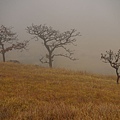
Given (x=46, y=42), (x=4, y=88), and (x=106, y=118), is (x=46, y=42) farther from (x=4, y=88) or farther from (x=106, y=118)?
(x=106, y=118)

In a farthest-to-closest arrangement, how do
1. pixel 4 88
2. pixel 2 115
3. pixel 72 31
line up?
pixel 72 31 < pixel 4 88 < pixel 2 115

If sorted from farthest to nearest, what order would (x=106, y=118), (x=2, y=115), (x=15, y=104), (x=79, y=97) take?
(x=79, y=97) < (x=15, y=104) < (x=2, y=115) < (x=106, y=118)

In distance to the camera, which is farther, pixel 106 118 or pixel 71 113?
pixel 71 113

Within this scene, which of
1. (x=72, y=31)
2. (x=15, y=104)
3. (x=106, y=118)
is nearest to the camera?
(x=106, y=118)

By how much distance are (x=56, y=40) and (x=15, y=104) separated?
5068cm

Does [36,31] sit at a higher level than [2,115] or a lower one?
higher

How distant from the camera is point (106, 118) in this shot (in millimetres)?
8031

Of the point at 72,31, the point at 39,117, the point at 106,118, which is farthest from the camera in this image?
the point at 72,31

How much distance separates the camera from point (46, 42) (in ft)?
206

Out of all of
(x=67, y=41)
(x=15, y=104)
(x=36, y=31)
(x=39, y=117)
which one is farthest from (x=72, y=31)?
(x=39, y=117)

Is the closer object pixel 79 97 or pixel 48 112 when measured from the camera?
pixel 48 112

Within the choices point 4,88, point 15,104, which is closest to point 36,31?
point 4,88

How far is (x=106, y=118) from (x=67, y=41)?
55.6m

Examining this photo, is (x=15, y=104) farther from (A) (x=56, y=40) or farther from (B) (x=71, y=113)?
(A) (x=56, y=40)
